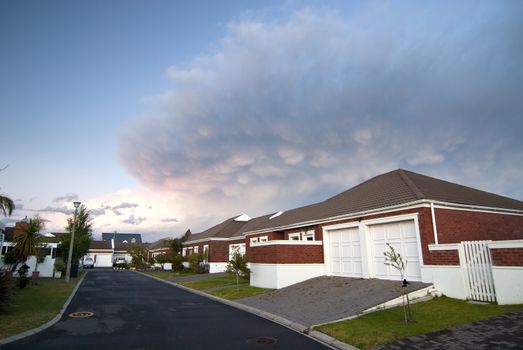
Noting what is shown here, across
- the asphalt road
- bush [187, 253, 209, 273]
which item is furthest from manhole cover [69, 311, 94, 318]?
bush [187, 253, 209, 273]

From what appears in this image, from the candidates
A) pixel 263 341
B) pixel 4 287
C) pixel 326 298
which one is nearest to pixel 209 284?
pixel 326 298

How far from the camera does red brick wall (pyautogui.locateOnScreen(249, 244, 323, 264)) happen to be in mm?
20219

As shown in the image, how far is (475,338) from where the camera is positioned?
7.91 m

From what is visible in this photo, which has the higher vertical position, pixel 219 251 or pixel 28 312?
pixel 219 251

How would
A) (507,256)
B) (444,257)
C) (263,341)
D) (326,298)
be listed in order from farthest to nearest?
1. (326,298)
2. (444,257)
3. (507,256)
4. (263,341)

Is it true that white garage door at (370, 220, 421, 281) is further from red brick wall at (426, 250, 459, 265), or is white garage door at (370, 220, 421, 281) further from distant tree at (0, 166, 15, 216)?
distant tree at (0, 166, 15, 216)

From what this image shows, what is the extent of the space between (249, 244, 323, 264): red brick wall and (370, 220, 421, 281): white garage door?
4270 mm

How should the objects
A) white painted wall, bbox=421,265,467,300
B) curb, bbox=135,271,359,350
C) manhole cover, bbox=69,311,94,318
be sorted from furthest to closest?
white painted wall, bbox=421,265,467,300 < manhole cover, bbox=69,311,94,318 < curb, bbox=135,271,359,350

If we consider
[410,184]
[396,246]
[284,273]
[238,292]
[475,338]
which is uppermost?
[410,184]

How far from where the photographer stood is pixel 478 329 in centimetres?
855

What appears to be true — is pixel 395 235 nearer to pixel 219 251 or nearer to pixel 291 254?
pixel 291 254

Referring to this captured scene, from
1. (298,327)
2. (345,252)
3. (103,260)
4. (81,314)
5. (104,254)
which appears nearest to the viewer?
(298,327)

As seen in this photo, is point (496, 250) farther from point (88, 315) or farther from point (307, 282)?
point (88, 315)

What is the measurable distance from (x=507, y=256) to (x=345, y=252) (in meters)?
9.22
